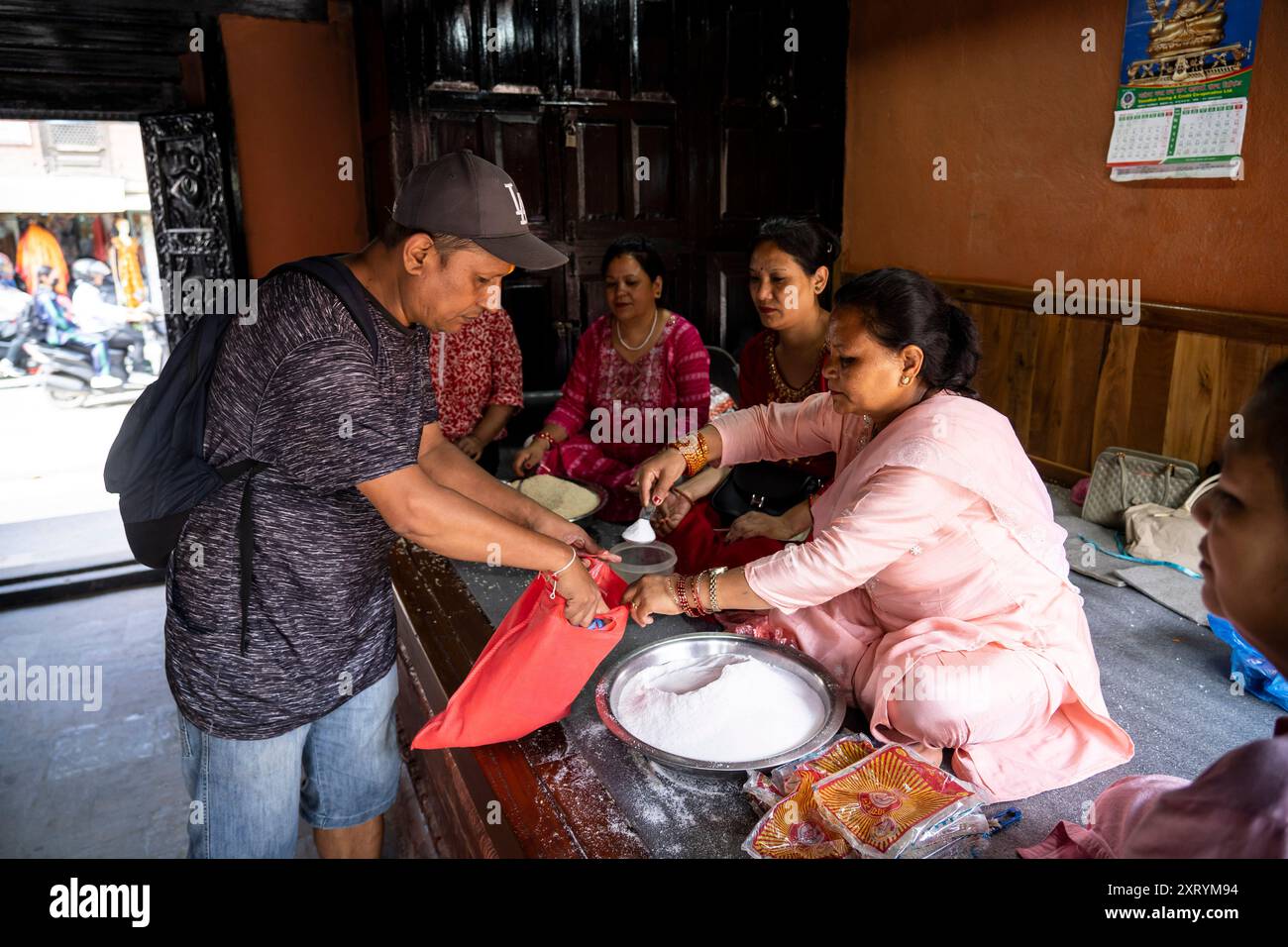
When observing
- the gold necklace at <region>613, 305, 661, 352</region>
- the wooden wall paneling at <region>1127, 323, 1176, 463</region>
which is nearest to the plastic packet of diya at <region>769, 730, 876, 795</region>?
the gold necklace at <region>613, 305, 661, 352</region>

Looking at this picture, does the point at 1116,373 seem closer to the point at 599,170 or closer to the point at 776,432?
the point at 776,432

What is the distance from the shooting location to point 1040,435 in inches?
157

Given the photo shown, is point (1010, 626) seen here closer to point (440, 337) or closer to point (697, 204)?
point (440, 337)

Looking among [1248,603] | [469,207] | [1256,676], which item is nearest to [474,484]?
[469,207]

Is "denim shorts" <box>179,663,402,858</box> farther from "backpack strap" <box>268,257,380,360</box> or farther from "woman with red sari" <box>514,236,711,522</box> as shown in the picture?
"woman with red sari" <box>514,236,711,522</box>

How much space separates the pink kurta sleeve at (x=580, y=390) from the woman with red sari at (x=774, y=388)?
0.70 meters

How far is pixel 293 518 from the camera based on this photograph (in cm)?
141

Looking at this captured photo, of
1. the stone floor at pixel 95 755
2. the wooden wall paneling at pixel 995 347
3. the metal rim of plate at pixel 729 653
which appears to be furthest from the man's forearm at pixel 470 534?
the wooden wall paneling at pixel 995 347

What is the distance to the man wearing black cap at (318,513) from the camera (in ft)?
4.25

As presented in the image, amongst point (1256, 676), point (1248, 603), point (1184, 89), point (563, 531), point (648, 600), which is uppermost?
point (1184, 89)

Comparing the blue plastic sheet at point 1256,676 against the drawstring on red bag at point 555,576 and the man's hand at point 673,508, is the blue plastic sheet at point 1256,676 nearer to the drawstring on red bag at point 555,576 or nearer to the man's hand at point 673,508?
the man's hand at point 673,508

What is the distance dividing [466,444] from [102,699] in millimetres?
1713

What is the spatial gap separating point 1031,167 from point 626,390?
7.14 feet

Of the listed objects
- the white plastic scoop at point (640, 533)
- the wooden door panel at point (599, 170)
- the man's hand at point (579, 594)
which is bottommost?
the white plastic scoop at point (640, 533)
